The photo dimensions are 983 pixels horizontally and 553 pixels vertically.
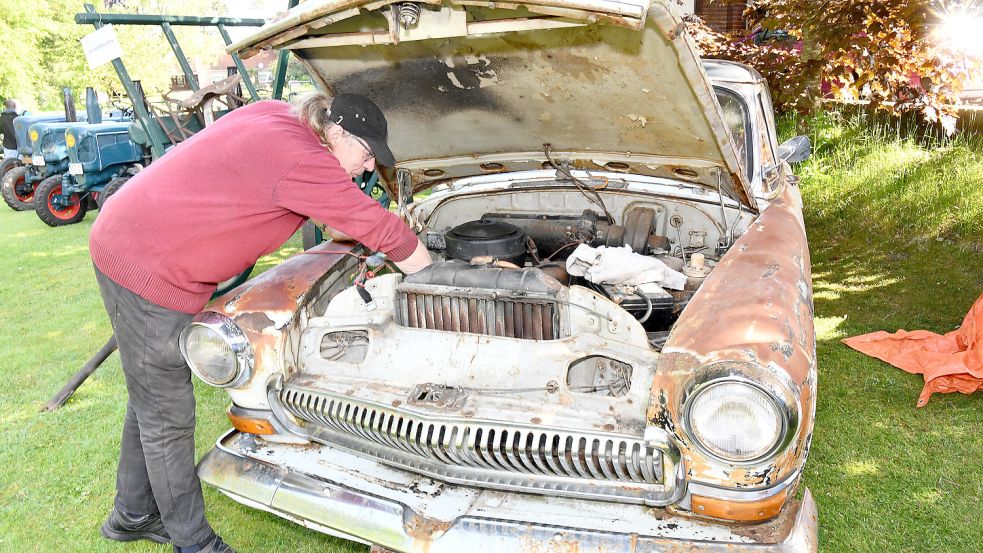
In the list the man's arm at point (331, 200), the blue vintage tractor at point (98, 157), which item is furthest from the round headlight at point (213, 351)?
the blue vintage tractor at point (98, 157)

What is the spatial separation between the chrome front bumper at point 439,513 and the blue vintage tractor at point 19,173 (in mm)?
10621

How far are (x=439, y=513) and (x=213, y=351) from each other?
0.96m

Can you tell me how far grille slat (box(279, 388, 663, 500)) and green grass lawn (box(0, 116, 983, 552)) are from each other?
0.78 m

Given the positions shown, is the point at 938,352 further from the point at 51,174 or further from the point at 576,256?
the point at 51,174

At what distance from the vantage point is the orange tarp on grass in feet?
11.8

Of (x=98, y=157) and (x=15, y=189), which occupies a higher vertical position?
(x=98, y=157)

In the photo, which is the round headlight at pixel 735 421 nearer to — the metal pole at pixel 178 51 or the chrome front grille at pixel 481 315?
the chrome front grille at pixel 481 315

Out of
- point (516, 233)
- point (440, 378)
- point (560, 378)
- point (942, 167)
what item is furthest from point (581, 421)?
point (942, 167)

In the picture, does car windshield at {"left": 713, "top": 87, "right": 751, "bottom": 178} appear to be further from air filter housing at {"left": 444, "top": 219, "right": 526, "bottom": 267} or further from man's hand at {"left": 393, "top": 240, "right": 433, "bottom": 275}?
man's hand at {"left": 393, "top": 240, "right": 433, "bottom": 275}

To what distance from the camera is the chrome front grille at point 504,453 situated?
1.92 meters

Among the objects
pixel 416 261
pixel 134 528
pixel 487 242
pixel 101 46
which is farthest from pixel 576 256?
pixel 101 46

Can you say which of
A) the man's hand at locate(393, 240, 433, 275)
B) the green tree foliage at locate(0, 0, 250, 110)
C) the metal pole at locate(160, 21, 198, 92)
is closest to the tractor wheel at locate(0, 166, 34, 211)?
the metal pole at locate(160, 21, 198, 92)

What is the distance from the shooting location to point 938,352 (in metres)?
3.87

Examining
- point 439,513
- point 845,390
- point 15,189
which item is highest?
point 439,513
